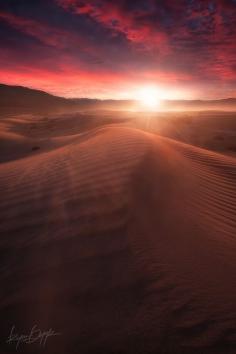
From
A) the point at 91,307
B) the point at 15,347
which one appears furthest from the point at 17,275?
the point at 91,307

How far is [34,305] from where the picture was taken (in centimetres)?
168

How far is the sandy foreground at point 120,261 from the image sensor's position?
4.91 feet

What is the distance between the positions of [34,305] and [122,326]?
65cm

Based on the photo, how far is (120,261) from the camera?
2025mm

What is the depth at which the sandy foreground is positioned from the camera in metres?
1.50

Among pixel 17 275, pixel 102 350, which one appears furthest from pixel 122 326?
pixel 17 275

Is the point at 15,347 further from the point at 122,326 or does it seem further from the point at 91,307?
the point at 122,326

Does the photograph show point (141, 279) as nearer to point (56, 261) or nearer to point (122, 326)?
point (122, 326)

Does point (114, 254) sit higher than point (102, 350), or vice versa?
point (114, 254)

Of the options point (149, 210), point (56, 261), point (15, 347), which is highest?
point (149, 210)

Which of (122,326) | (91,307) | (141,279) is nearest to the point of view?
(122,326)

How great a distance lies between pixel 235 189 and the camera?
157 inches

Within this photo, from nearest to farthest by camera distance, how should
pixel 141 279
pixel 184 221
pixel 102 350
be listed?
pixel 102 350 < pixel 141 279 < pixel 184 221

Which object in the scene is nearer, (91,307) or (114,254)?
(91,307)
